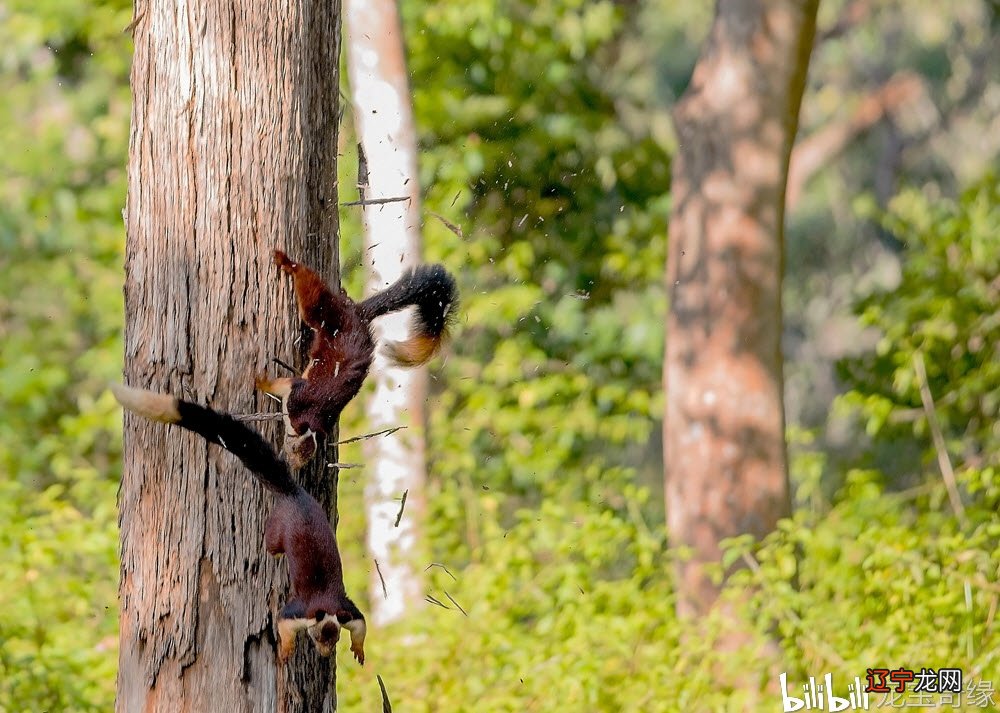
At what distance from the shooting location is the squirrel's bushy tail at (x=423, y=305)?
10.2ft

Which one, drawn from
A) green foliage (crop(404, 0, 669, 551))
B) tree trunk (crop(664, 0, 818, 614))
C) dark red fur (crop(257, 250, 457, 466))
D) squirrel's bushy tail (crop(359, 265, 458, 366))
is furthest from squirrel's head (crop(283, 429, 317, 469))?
green foliage (crop(404, 0, 669, 551))

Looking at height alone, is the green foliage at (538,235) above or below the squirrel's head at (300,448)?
above

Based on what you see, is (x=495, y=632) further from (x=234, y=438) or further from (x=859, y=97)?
(x=859, y=97)

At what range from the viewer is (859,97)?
1418cm

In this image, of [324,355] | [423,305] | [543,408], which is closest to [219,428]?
[324,355]

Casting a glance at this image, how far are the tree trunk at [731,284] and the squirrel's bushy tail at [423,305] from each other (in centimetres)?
315

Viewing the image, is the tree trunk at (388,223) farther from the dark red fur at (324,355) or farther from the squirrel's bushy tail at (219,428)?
the squirrel's bushy tail at (219,428)

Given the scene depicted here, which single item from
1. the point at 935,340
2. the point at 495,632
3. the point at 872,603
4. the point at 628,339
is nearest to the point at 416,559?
the point at 495,632

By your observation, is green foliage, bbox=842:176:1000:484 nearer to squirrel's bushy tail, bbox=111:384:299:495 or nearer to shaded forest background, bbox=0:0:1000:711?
shaded forest background, bbox=0:0:1000:711

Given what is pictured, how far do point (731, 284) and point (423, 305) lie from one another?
11.1 ft

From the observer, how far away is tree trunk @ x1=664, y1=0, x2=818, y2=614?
606 cm

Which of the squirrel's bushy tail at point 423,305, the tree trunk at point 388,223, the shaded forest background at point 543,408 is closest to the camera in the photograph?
the squirrel's bushy tail at point 423,305

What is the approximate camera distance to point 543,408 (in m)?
8.66

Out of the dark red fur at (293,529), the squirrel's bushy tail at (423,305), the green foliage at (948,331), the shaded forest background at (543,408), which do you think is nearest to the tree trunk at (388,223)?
the shaded forest background at (543,408)
